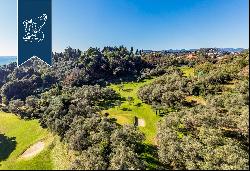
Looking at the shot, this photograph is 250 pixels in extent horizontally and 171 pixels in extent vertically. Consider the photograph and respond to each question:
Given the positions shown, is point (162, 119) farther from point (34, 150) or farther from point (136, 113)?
point (34, 150)

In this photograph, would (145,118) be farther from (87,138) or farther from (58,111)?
(87,138)

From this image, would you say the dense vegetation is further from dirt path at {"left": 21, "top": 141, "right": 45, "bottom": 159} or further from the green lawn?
dirt path at {"left": 21, "top": 141, "right": 45, "bottom": 159}

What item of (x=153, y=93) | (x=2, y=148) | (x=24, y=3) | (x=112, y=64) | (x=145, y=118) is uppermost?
(x=24, y=3)

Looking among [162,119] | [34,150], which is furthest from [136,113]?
[34,150]

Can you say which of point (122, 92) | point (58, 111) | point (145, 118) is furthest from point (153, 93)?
point (58, 111)

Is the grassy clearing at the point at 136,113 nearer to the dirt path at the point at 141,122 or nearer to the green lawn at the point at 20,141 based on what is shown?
the dirt path at the point at 141,122
